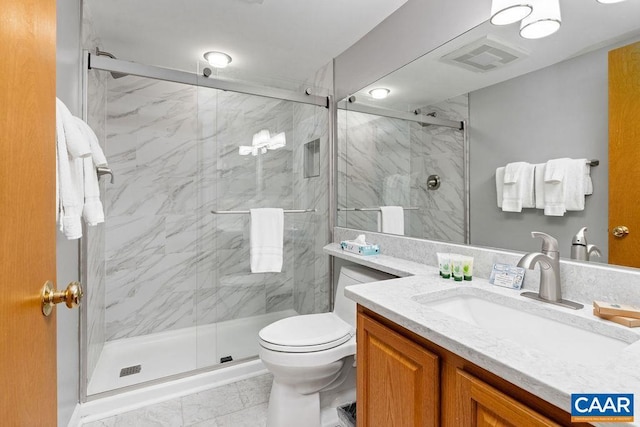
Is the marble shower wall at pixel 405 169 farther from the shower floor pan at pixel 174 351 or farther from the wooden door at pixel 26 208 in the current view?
the wooden door at pixel 26 208

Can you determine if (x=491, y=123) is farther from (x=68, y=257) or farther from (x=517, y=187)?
(x=68, y=257)

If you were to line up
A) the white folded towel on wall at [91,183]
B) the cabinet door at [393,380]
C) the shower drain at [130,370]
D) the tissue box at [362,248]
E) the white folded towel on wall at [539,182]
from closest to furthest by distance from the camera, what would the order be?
the cabinet door at [393,380]
the white folded towel on wall at [539,182]
the white folded towel on wall at [91,183]
the tissue box at [362,248]
the shower drain at [130,370]

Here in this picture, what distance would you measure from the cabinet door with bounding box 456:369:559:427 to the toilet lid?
0.86 metres

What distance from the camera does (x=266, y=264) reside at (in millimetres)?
2219

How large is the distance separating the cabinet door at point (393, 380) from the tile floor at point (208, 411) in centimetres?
96

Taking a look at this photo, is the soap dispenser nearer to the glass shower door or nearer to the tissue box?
the tissue box

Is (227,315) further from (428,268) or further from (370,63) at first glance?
(370,63)

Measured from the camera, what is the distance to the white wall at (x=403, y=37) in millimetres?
1467

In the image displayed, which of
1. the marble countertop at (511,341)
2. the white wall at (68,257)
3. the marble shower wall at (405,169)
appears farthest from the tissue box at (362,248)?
the white wall at (68,257)

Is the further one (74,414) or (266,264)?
(266,264)

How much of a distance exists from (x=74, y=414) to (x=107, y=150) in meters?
1.77

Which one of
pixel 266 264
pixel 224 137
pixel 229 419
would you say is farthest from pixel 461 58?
pixel 229 419

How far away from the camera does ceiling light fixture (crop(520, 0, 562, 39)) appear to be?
1.11 meters

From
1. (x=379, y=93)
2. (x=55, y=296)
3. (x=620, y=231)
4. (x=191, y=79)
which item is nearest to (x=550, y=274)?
(x=620, y=231)
